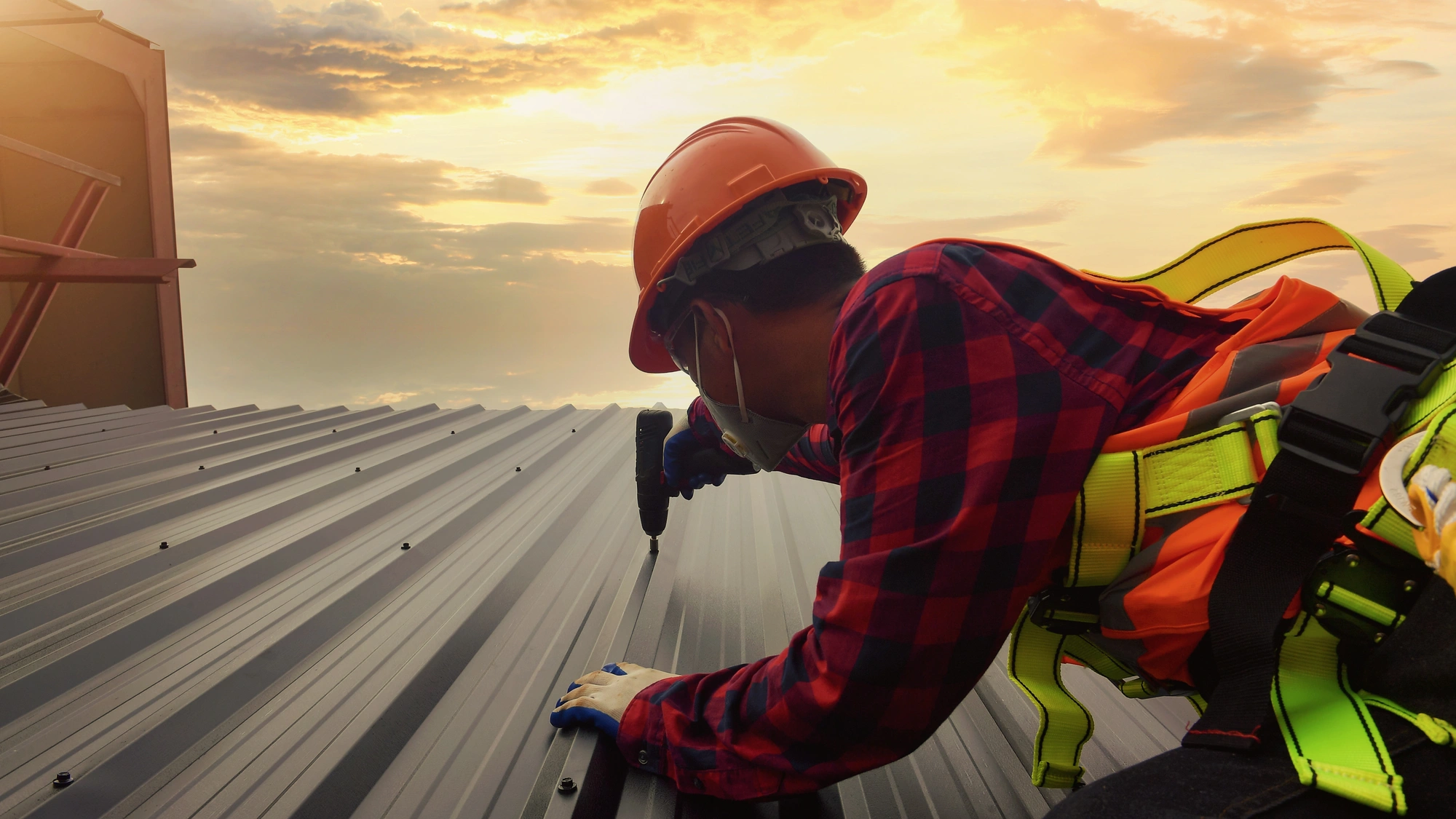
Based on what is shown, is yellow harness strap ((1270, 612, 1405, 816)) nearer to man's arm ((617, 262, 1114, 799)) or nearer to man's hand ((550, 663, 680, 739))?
man's arm ((617, 262, 1114, 799))

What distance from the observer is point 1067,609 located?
147 centimetres

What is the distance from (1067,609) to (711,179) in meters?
1.30

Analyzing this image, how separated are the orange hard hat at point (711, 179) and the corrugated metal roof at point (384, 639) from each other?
36.7 inches

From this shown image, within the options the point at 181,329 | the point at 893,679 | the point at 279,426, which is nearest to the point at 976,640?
the point at 893,679

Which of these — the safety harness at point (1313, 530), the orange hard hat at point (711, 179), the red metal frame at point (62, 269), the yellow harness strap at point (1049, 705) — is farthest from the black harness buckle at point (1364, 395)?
the red metal frame at point (62, 269)

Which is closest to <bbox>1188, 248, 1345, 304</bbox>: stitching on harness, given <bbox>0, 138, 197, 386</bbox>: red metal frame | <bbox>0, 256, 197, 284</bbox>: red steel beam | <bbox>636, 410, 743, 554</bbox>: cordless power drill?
<bbox>636, 410, 743, 554</bbox>: cordless power drill

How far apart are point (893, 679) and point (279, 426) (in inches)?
195

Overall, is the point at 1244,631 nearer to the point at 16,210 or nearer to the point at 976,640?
the point at 976,640

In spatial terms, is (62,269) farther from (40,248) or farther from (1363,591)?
(1363,591)

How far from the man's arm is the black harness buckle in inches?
10.8

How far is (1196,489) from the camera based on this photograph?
125cm

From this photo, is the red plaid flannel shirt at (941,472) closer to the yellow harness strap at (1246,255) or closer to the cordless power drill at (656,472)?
the yellow harness strap at (1246,255)

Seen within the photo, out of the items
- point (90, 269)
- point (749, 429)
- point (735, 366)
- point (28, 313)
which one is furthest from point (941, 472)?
point (28, 313)

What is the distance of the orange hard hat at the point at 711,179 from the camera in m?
2.00
